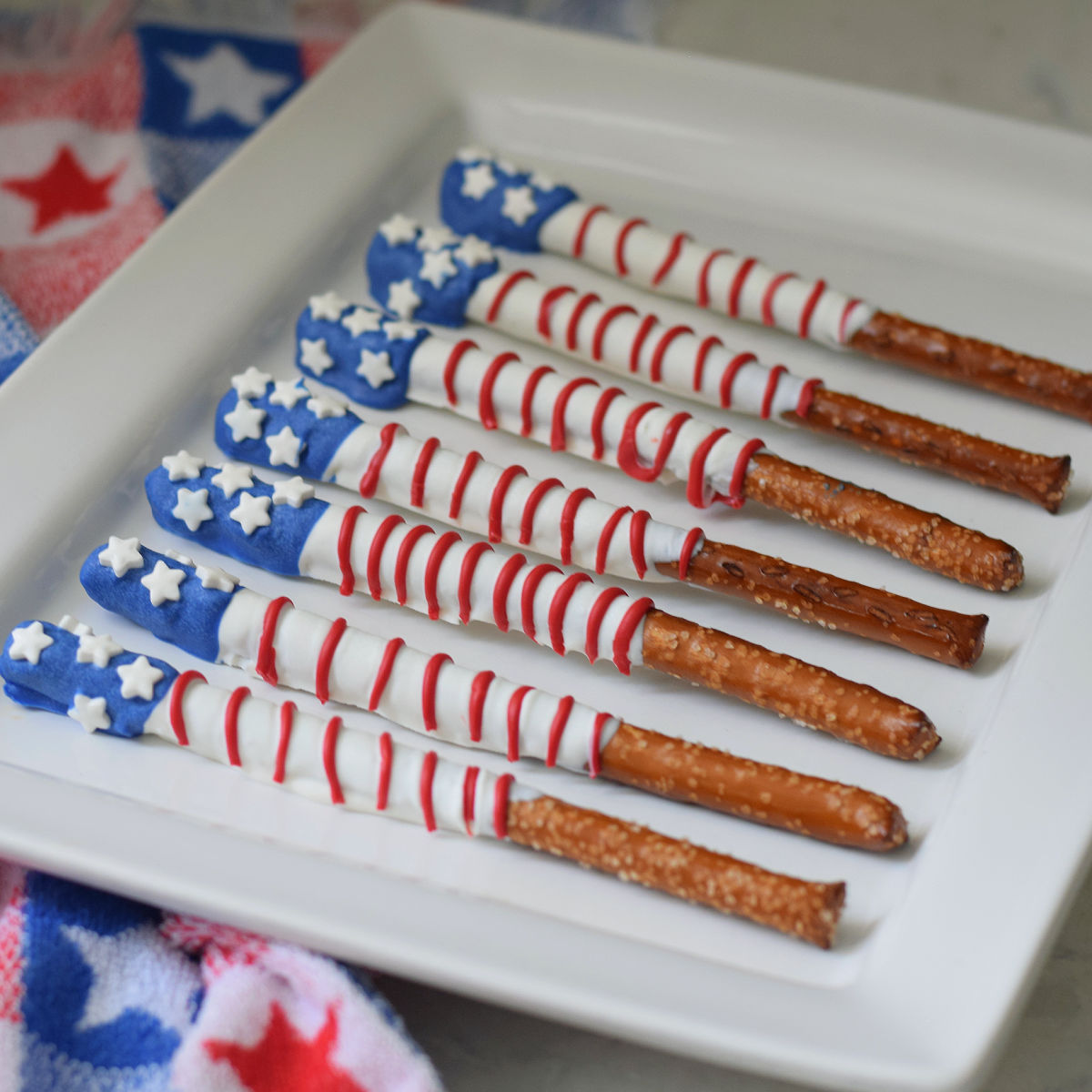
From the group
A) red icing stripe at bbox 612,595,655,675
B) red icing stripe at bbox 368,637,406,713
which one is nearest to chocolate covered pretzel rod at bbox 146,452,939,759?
red icing stripe at bbox 612,595,655,675

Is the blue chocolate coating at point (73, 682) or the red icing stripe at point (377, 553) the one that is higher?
the red icing stripe at point (377, 553)

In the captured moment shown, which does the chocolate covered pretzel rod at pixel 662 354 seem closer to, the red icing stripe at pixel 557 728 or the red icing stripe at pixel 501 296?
the red icing stripe at pixel 501 296

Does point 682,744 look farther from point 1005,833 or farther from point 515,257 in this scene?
point 515,257

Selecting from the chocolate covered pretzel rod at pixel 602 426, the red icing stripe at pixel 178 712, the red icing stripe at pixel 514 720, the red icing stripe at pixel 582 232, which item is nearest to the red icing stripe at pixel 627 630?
the red icing stripe at pixel 514 720

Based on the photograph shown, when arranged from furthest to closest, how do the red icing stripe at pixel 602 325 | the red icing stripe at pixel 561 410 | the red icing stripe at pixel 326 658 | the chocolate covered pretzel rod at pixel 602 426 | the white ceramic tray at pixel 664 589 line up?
the red icing stripe at pixel 602 325 < the red icing stripe at pixel 561 410 < the chocolate covered pretzel rod at pixel 602 426 < the red icing stripe at pixel 326 658 < the white ceramic tray at pixel 664 589

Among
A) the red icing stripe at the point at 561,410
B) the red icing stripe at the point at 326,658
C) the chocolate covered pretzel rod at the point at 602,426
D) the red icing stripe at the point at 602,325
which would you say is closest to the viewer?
the red icing stripe at the point at 326,658

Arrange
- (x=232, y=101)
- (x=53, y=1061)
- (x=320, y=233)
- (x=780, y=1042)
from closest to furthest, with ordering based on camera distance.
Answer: (x=780, y=1042) < (x=53, y=1061) < (x=320, y=233) < (x=232, y=101)

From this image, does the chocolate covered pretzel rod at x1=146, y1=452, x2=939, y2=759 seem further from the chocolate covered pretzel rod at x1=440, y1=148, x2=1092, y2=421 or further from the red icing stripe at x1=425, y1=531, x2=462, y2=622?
the chocolate covered pretzel rod at x1=440, y1=148, x2=1092, y2=421

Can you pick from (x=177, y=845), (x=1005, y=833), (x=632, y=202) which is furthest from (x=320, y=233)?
(x=1005, y=833)
